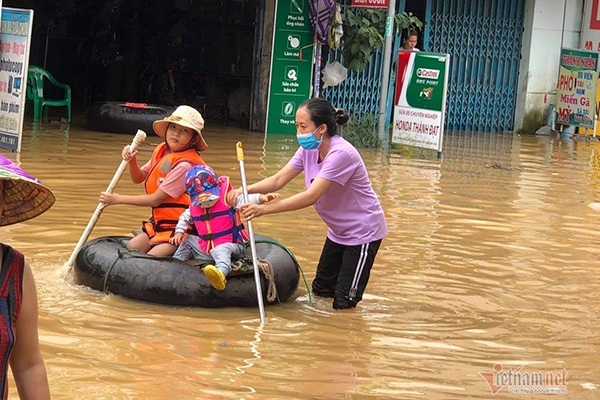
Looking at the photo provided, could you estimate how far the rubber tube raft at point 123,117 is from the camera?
15281mm

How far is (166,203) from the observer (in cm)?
675

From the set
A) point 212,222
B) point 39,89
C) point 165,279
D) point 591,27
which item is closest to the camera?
point 165,279

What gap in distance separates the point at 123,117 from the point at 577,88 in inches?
347

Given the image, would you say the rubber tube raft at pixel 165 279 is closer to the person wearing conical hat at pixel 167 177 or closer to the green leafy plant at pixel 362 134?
the person wearing conical hat at pixel 167 177

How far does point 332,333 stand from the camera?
19.7 ft

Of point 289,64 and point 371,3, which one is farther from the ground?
point 371,3

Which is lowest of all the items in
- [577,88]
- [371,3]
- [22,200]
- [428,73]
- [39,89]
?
[22,200]

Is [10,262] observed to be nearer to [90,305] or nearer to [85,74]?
[90,305]

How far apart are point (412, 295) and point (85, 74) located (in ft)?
50.3

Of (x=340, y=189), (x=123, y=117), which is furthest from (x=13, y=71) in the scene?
(x=340, y=189)

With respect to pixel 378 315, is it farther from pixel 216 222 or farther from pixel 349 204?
pixel 216 222

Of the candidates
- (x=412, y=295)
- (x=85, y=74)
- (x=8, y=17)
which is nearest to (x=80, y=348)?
(x=412, y=295)

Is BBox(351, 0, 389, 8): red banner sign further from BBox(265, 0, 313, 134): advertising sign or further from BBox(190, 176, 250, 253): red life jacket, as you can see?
BBox(190, 176, 250, 253): red life jacket

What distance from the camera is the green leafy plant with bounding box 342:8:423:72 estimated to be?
16953mm
